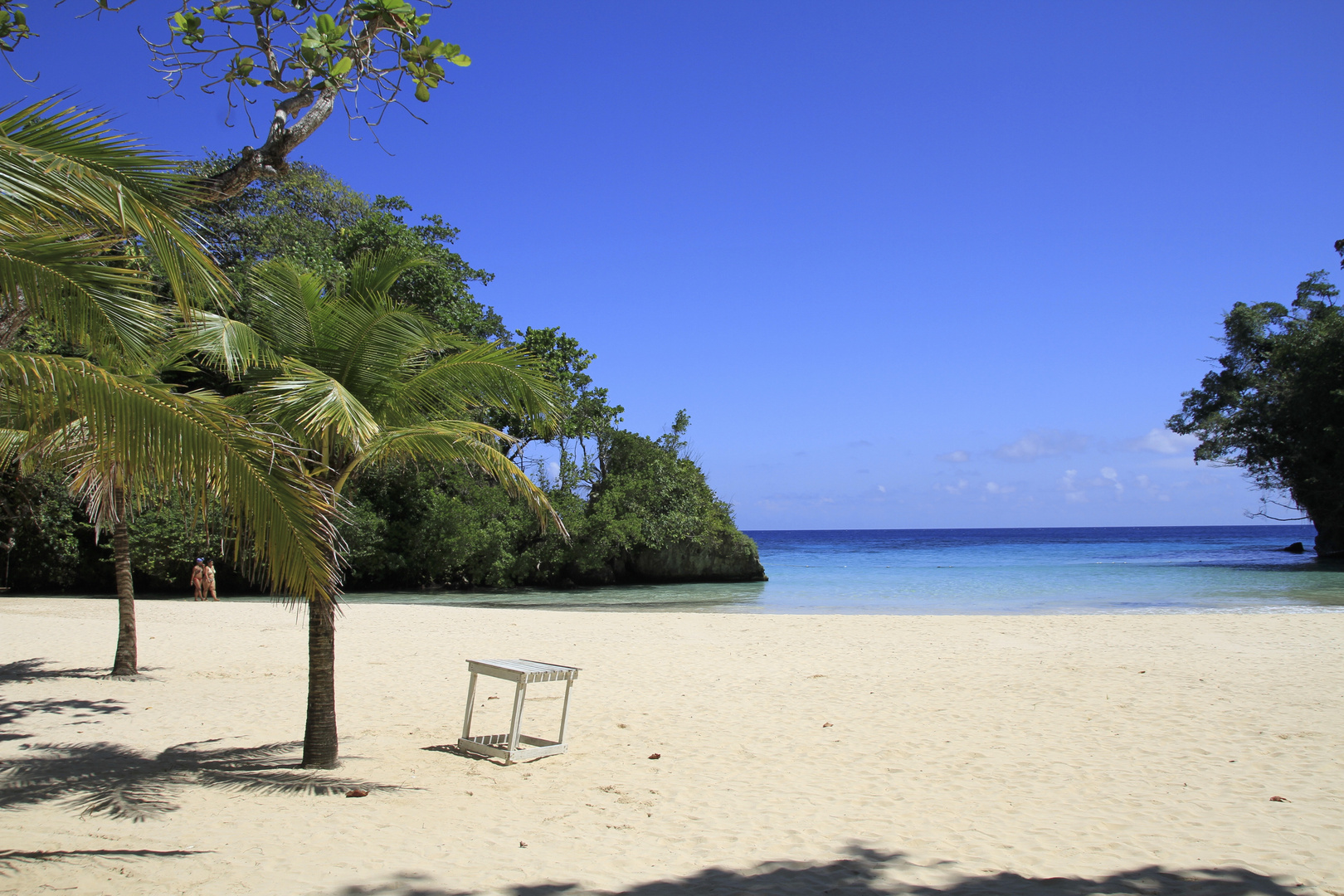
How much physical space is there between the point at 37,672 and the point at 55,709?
2.65m

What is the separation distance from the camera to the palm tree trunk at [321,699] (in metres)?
6.22

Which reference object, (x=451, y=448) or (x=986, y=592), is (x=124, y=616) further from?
(x=986, y=592)

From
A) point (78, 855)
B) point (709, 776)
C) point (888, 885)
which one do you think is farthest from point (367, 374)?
point (888, 885)

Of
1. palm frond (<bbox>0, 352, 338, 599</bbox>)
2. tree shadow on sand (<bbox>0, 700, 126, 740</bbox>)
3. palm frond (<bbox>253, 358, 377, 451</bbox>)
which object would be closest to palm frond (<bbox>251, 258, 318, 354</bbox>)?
palm frond (<bbox>253, 358, 377, 451</bbox>)

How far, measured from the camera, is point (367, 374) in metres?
6.30

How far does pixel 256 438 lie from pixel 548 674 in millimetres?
3572

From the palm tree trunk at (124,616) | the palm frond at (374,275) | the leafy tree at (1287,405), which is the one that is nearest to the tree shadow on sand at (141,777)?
the palm tree trunk at (124,616)

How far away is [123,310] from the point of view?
3.83m

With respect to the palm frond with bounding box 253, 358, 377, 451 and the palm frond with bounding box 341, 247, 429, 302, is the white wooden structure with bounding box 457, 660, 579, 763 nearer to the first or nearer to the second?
the palm frond with bounding box 253, 358, 377, 451

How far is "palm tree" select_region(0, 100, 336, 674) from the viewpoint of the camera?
3.42 m

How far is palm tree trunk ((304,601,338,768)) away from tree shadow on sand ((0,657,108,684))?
18.4ft

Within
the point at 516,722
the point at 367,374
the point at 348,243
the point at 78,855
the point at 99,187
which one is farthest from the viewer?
the point at 348,243

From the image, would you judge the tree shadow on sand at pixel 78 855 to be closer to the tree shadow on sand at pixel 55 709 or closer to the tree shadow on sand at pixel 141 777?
the tree shadow on sand at pixel 141 777

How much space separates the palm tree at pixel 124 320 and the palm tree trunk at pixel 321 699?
2321 millimetres
